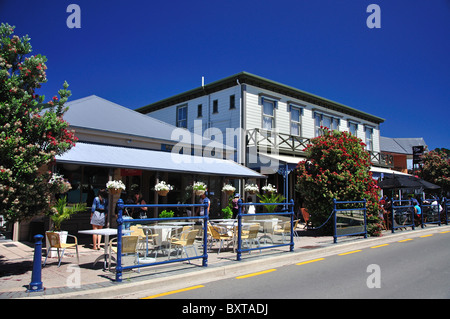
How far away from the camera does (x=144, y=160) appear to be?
12.3 metres

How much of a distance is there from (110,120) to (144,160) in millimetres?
3049

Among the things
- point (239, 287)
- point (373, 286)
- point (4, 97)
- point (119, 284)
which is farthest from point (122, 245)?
point (373, 286)

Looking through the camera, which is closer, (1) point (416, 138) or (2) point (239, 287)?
(2) point (239, 287)

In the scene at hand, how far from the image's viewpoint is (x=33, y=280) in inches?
211

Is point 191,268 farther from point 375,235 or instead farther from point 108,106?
point 108,106

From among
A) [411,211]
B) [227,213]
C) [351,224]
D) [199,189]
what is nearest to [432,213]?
[411,211]

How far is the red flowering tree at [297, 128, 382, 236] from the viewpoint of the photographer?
1231cm

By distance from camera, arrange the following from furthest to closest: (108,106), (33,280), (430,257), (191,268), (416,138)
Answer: (416,138) → (108,106) → (430,257) → (191,268) → (33,280)

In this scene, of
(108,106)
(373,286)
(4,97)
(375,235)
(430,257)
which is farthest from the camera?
(108,106)

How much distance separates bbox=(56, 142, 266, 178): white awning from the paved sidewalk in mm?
2669

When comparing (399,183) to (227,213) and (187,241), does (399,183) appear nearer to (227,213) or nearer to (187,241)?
(227,213)

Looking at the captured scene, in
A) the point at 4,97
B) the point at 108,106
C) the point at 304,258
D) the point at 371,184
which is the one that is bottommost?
the point at 304,258

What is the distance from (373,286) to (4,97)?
736 cm

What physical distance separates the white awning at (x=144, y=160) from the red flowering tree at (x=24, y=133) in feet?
10.4
